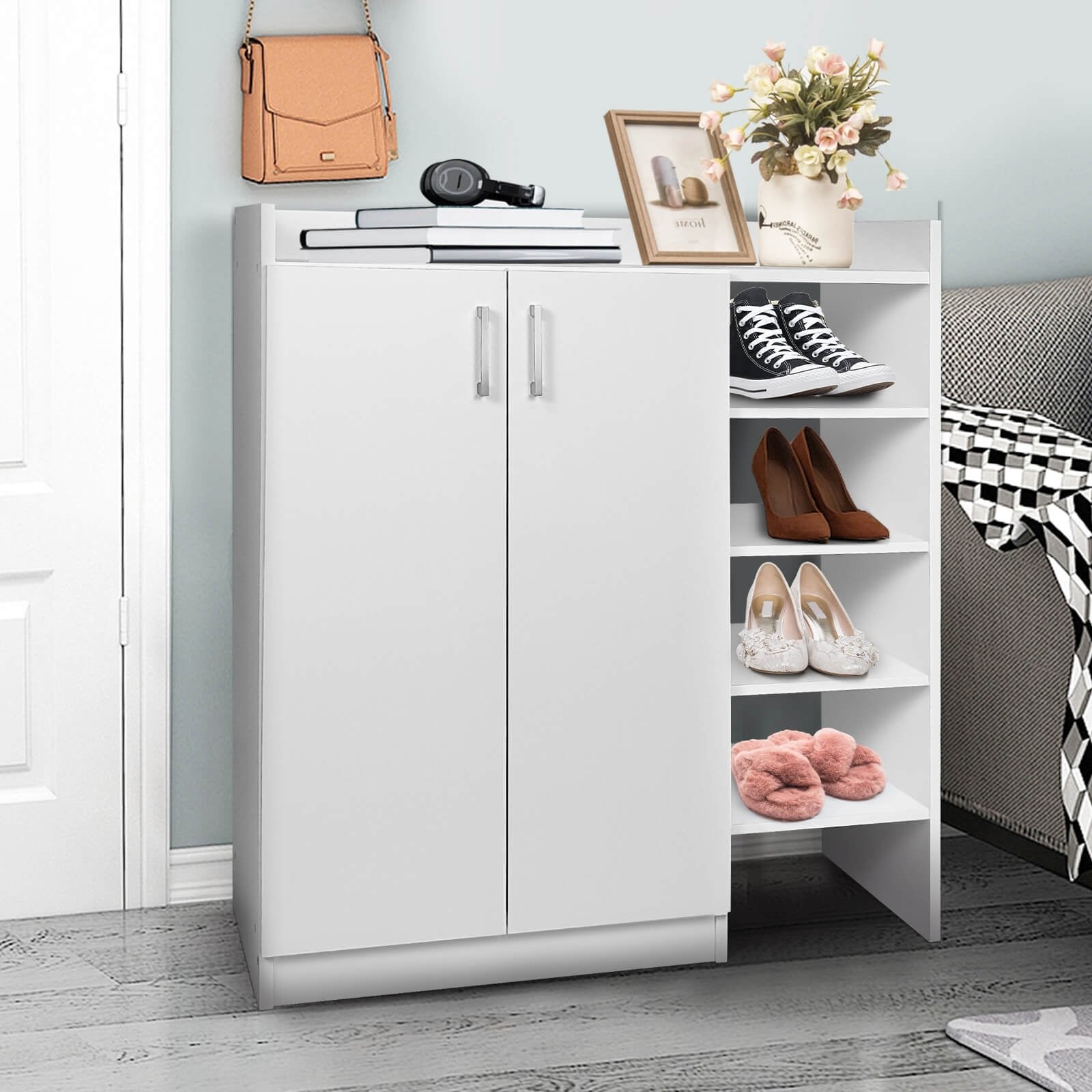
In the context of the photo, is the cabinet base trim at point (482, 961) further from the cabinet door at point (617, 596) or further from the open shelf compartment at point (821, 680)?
the open shelf compartment at point (821, 680)

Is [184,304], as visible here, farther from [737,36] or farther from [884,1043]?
[884,1043]

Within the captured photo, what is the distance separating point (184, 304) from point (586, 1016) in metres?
1.31

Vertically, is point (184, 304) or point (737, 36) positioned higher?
point (737, 36)

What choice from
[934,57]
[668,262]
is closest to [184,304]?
[668,262]

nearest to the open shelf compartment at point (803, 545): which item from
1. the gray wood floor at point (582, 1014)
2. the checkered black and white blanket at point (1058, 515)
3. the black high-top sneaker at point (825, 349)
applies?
the checkered black and white blanket at point (1058, 515)

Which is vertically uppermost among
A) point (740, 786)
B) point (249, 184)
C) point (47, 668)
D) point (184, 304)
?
point (249, 184)

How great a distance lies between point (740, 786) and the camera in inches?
83.5

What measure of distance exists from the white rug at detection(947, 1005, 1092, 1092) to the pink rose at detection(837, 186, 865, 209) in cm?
118

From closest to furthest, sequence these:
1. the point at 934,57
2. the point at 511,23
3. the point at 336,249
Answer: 1. the point at 336,249
2. the point at 511,23
3. the point at 934,57

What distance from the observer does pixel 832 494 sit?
223 centimetres

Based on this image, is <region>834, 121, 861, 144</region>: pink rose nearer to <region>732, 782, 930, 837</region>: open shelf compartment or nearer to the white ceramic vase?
the white ceramic vase

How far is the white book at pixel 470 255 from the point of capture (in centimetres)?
189

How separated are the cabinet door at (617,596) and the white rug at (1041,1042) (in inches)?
16.8

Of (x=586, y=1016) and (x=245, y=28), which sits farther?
(x=245, y=28)
